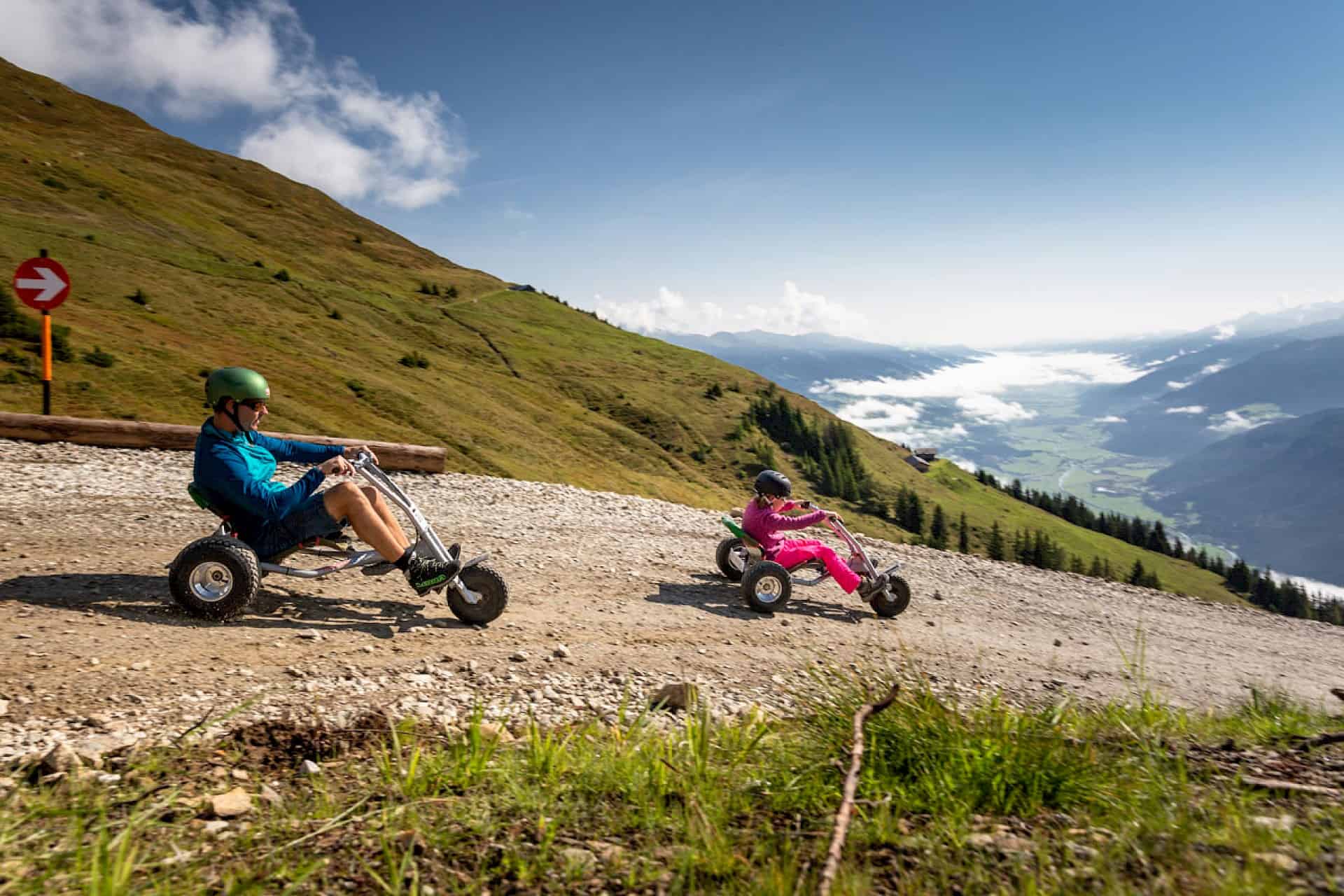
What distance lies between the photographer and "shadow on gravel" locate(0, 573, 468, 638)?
6.53m

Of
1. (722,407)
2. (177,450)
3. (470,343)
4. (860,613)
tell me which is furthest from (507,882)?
(722,407)

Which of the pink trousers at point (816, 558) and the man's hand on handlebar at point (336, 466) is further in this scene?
the pink trousers at point (816, 558)

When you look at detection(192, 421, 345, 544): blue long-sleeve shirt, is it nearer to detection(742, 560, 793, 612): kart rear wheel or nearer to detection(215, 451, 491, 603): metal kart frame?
detection(215, 451, 491, 603): metal kart frame

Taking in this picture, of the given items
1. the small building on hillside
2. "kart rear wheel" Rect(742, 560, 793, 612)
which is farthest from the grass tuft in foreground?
the small building on hillside

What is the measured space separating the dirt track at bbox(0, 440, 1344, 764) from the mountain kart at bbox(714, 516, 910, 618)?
0.87 ft

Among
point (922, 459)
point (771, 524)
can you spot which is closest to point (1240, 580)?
point (922, 459)

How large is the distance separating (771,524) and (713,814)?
695 centimetres

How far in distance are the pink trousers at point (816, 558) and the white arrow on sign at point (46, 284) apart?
1615 cm

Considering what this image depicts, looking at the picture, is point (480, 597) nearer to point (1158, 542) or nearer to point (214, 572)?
point (214, 572)

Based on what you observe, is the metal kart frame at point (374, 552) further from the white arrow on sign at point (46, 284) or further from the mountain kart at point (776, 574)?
the white arrow on sign at point (46, 284)

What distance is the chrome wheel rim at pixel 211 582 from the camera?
21.0ft

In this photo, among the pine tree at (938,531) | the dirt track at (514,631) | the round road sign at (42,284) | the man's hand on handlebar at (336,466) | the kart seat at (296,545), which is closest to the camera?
the dirt track at (514,631)

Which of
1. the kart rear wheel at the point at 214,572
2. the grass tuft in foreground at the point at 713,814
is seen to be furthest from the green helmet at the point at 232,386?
the grass tuft in foreground at the point at 713,814

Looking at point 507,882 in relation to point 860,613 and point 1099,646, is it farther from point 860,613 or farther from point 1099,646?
point 1099,646
